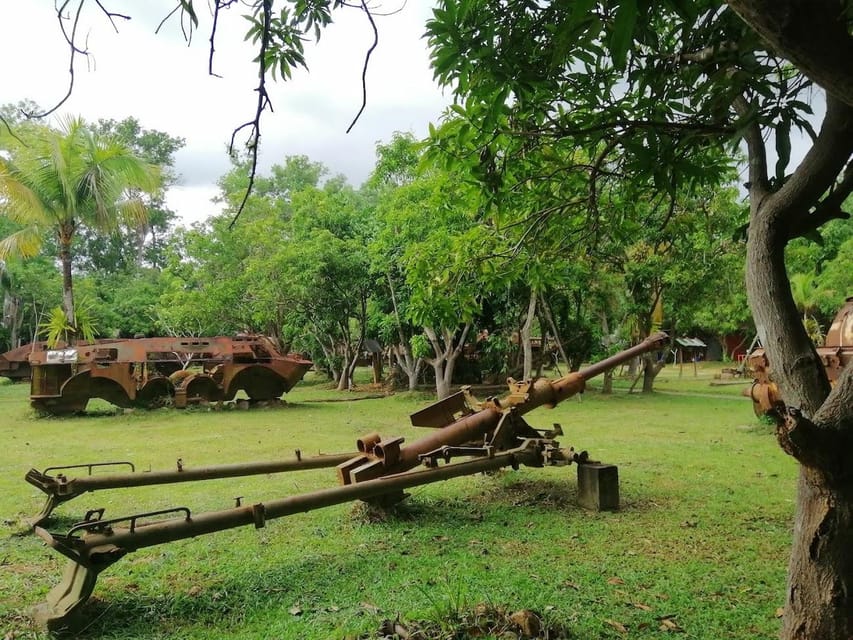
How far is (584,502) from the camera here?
208 inches

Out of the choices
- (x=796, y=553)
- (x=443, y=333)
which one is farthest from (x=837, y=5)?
(x=443, y=333)

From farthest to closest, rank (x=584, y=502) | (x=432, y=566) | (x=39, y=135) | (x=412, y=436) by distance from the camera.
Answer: (x=39, y=135) → (x=412, y=436) → (x=584, y=502) → (x=432, y=566)

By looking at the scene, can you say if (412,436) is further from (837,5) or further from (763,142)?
(837,5)

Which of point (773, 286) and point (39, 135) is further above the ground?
point (39, 135)

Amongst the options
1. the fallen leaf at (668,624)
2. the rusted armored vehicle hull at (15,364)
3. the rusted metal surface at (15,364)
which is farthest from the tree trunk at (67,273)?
the fallen leaf at (668,624)

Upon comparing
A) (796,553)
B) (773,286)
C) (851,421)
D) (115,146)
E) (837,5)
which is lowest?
(796,553)

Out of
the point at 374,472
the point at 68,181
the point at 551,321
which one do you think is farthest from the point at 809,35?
the point at 68,181

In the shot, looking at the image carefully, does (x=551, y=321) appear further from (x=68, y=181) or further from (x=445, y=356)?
(x=68, y=181)

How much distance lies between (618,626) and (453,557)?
4.24 feet

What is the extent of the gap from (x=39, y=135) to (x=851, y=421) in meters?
17.4

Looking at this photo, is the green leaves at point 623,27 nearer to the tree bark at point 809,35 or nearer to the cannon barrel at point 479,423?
the tree bark at point 809,35

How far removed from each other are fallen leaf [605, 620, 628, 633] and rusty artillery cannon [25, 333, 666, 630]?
5.37ft

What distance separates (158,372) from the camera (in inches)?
558

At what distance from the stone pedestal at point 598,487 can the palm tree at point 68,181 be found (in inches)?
545
